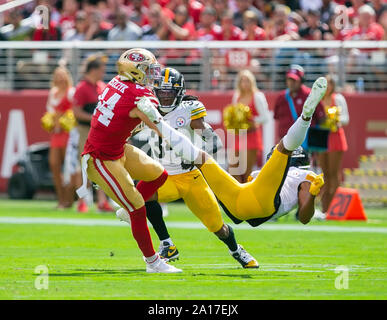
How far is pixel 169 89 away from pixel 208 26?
10.0m

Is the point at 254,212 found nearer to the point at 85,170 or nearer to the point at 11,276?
the point at 85,170

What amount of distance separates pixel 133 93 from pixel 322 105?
257 inches

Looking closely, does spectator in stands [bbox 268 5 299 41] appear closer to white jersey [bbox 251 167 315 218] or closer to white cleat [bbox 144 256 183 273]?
white jersey [bbox 251 167 315 218]

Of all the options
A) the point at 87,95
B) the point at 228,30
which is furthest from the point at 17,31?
the point at 87,95

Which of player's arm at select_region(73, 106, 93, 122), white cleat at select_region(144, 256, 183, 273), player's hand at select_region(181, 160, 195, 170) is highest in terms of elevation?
player's hand at select_region(181, 160, 195, 170)

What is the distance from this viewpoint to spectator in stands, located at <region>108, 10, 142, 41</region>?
64.2 ft

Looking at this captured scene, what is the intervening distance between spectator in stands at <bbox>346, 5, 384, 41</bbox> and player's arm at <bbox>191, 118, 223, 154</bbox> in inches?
368

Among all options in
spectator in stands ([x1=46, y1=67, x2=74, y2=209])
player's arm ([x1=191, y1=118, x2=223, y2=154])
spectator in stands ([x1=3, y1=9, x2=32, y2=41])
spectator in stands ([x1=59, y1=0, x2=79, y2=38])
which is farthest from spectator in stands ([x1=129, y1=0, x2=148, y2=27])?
player's arm ([x1=191, y1=118, x2=223, y2=154])

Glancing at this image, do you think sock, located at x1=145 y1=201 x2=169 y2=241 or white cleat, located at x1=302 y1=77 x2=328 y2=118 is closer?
white cleat, located at x1=302 y1=77 x2=328 y2=118

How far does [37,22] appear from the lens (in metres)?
20.3

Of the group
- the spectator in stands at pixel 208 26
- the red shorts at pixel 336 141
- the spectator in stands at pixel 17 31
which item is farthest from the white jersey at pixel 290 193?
the spectator in stands at pixel 17 31

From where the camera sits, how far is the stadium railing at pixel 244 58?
18344mm

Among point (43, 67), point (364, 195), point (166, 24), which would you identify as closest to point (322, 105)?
point (364, 195)

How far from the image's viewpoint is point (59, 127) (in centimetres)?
1692
